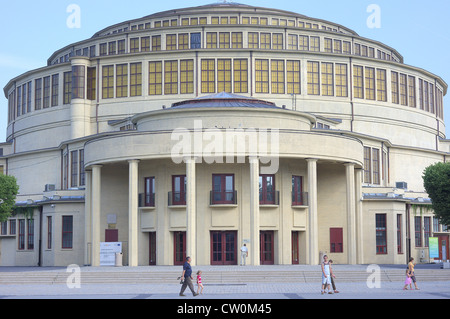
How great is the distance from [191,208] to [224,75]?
20.9 metres

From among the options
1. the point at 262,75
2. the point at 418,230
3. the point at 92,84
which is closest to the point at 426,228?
the point at 418,230

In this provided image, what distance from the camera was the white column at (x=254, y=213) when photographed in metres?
49.0

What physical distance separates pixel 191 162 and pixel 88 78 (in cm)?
2401

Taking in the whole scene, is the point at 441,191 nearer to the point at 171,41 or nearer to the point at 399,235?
the point at 399,235

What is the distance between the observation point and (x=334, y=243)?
56281 millimetres

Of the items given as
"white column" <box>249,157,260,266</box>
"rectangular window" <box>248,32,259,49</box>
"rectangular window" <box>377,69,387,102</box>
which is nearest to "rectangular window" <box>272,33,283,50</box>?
"rectangular window" <box>248,32,259,49</box>

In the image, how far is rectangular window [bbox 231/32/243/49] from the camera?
71.9m

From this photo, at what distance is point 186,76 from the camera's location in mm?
67812

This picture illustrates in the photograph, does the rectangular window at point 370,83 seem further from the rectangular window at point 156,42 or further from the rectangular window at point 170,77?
the rectangular window at point 156,42

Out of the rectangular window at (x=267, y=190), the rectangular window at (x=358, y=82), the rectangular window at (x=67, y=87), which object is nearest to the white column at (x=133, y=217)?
the rectangular window at (x=267, y=190)

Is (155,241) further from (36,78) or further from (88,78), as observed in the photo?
(36,78)

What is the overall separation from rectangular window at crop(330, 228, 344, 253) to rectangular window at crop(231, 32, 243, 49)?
74.5 ft

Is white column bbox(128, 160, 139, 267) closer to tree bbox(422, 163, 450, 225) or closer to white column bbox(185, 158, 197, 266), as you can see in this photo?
white column bbox(185, 158, 197, 266)

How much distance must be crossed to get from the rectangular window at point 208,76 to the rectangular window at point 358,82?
1267cm
